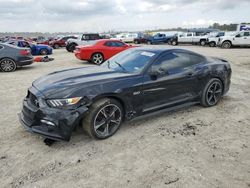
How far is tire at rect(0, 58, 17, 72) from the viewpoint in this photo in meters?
11.3

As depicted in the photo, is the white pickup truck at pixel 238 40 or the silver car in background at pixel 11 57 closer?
the silver car in background at pixel 11 57

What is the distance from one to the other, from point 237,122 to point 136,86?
88.5 inches

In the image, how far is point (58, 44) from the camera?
3006 centimetres

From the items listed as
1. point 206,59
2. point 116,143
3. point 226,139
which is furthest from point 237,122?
point 116,143

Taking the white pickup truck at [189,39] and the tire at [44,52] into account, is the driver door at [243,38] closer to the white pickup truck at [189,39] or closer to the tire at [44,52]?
the white pickup truck at [189,39]

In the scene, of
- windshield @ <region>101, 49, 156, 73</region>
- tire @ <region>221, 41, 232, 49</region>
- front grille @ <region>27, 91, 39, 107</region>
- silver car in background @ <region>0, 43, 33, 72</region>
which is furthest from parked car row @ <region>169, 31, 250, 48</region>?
front grille @ <region>27, 91, 39, 107</region>

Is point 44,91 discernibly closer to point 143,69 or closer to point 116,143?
point 116,143

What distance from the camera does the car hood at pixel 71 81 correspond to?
3.99 metres

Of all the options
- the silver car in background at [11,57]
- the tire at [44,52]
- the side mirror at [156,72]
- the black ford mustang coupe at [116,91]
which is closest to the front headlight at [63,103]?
the black ford mustang coupe at [116,91]

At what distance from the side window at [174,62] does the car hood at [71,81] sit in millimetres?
847

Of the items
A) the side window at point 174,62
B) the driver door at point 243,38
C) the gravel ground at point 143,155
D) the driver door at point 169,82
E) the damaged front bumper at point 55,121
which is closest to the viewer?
the gravel ground at point 143,155

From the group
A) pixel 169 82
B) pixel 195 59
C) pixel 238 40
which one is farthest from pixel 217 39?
pixel 169 82

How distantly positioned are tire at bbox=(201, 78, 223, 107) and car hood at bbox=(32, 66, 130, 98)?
7.24 feet

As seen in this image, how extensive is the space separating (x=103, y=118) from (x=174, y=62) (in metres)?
2.01
